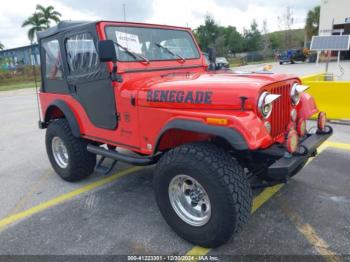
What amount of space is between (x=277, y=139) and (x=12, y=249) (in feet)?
8.85

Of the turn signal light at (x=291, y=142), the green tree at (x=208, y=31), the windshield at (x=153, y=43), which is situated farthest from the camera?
the green tree at (x=208, y=31)

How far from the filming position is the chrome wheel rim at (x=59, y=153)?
4.66 m

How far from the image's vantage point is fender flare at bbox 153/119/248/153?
98.0 inches

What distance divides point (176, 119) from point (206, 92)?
358 mm

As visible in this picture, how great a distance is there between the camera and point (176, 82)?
3.23 metres

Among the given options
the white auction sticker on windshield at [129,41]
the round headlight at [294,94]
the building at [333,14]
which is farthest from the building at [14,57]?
the round headlight at [294,94]

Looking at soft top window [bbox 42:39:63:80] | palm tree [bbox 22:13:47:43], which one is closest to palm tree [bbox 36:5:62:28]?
palm tree [bbox 22:13:47:43]

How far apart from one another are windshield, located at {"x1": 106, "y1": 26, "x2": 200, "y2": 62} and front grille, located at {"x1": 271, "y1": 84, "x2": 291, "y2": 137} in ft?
5.17

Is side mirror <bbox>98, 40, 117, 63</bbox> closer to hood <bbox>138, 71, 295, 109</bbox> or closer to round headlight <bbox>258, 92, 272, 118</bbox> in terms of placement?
hood <bbox>138, 71, 295, 109</bbox>

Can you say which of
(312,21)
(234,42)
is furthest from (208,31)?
(312,21)

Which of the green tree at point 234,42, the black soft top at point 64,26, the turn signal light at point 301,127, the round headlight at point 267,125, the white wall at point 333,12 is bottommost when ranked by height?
the turn signal light at point 301,127

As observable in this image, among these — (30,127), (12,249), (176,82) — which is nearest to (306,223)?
(176,82)

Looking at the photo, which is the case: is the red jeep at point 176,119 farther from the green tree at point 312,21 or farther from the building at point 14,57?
the green tree at point 312,21

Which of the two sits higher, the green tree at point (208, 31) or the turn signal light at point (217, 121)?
the green tree at point (208, 31)
